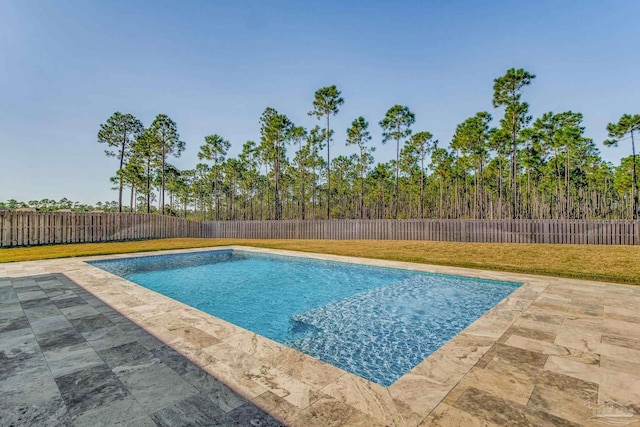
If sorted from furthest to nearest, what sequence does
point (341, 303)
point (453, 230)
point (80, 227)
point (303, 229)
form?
point (303, 229), point (80, 227), point (453, 230), point (341, 303)

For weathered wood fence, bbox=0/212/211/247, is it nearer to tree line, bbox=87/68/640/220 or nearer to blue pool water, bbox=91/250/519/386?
tree line, bbox=87/68/640/220

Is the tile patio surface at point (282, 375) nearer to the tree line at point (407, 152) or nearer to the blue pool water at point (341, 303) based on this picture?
the blue pool water at point (341, 303)

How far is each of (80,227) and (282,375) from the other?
2041cm

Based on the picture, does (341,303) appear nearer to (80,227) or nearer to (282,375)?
(282,375)

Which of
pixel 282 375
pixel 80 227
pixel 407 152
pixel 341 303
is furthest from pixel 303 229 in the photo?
pixel 407 152

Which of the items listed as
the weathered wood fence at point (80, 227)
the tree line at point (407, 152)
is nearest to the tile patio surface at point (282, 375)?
the weathered wood fence at point (80, 227)

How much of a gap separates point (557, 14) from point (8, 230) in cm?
2730

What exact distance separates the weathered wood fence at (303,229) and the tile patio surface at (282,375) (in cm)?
1070

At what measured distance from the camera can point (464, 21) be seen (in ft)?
36.0

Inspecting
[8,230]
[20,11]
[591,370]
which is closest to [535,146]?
[591,370]

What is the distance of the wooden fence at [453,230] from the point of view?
1185cm

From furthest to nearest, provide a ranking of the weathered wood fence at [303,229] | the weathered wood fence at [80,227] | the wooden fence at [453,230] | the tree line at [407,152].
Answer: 1. the tree line at [407,152]
2. the weathered wood fence at [80,227]
3. the weathered wood fence at [303,229]
4. the wooden fence at [453,230]

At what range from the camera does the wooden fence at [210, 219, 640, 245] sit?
1185cm

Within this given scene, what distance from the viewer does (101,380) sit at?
88.0 inches
